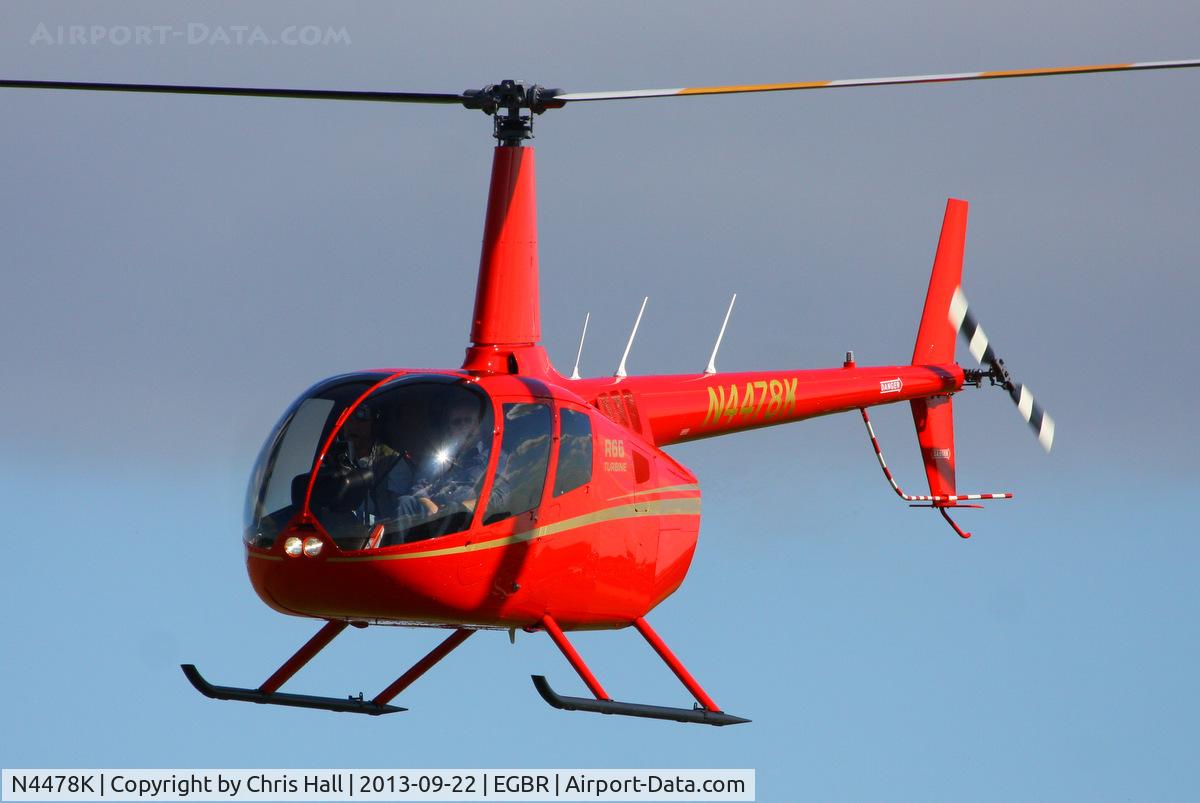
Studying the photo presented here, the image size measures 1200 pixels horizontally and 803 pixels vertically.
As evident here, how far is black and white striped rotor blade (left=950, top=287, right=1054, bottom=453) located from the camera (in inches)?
944

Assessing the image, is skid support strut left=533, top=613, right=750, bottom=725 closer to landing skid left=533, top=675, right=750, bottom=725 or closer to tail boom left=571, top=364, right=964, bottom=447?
landing skid left=533, top=675, right=750, bottom=725

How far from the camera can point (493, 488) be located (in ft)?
52.6

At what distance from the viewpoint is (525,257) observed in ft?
61.4

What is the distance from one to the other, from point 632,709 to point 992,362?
9531 millimetres

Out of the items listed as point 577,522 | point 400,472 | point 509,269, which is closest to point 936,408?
point 509,269

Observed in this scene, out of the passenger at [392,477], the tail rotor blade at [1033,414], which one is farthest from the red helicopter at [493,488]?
the tail rotor blade at [1033,414]

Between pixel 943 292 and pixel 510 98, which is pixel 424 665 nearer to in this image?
pixel 510 98

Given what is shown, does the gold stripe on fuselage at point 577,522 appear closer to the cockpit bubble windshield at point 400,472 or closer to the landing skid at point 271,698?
the cockpit bubble windshield at point 400,472

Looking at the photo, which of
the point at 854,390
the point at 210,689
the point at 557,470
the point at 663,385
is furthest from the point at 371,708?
the point at 854,390

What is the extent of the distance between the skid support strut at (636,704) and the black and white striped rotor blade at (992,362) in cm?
752

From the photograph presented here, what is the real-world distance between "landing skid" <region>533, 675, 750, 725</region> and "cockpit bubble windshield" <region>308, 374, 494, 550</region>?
1.56 metres

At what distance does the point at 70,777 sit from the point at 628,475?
7546 millimetres

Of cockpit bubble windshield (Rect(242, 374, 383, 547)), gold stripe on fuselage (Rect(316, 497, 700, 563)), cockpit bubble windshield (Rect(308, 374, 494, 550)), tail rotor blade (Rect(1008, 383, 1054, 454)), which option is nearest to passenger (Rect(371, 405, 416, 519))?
cockpit bubble windshield (Rect(308, 374, 494, 550))

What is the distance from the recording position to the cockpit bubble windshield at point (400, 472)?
15633 mm
